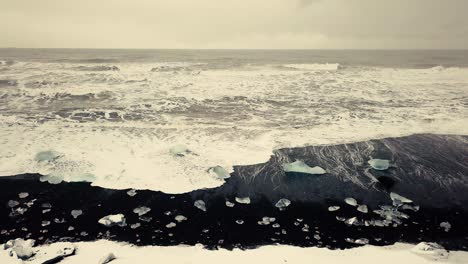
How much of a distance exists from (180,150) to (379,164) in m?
5.06

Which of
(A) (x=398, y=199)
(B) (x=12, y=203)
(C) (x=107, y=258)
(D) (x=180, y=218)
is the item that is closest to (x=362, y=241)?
(A) (x=398, y=199)

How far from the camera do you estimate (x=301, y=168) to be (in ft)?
25.1

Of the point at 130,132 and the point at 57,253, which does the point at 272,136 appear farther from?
the point at 57,253

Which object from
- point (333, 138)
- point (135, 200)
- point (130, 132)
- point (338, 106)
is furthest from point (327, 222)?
point (338, 106)

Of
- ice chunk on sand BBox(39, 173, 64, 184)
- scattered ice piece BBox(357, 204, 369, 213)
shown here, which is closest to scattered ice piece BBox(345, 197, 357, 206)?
scattered ice piece BBox(357, 204, 369, 213)

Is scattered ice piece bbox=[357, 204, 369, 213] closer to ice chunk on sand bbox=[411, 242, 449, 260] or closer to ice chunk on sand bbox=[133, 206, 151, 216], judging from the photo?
ice chunk on sand bbox=[411, 242, 449, 260]

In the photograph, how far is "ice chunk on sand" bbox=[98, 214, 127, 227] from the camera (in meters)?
5.41

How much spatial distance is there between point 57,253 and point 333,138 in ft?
25.9

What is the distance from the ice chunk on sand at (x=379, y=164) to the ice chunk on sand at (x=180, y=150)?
473 cm

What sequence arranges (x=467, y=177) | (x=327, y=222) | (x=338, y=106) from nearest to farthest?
1. (x=327, y=222)
2. (x=467, y=177)
3. (x=338, y=106)

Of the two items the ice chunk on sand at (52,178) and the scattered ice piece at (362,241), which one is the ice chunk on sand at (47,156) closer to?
the ice chunk on sand at (52,178)

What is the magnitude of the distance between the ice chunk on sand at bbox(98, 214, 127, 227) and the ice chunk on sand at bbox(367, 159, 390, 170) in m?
5.82

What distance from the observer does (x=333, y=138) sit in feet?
32.5

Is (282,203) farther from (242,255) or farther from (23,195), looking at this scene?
(23,195)
